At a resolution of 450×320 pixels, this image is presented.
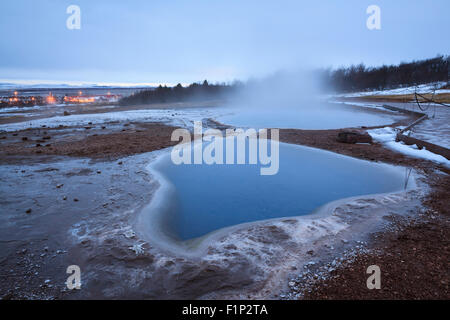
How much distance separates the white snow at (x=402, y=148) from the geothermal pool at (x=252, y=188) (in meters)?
1.74

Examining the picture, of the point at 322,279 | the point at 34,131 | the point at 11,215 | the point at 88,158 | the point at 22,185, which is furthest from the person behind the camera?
the point at 34,131

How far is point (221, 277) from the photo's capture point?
3381mm

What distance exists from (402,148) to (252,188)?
766 centimetres

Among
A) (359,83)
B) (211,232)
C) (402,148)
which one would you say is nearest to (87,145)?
(211,232)

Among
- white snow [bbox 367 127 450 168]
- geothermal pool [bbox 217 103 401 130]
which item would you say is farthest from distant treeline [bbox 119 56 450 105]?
white snow [bbox 367 127 450 168]

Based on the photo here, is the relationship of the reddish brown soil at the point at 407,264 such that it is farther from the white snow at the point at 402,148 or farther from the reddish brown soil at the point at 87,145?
the reddish brown soil at the point at 87,145

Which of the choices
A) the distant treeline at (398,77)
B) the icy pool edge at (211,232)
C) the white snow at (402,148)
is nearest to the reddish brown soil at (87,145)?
the icy pool edge at (211,232)

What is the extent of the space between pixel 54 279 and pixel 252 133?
42.1ft

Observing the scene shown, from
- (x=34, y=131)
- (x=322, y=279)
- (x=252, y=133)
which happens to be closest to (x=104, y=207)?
(x=322, y=279)

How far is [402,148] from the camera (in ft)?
33.4

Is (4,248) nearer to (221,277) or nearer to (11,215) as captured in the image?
(11,215)

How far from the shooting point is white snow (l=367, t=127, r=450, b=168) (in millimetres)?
8402

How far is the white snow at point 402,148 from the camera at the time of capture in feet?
27.6

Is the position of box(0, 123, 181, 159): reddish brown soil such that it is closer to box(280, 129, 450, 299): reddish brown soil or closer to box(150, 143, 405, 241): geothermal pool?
box(150, 143, 405, 241): geothermal pool
